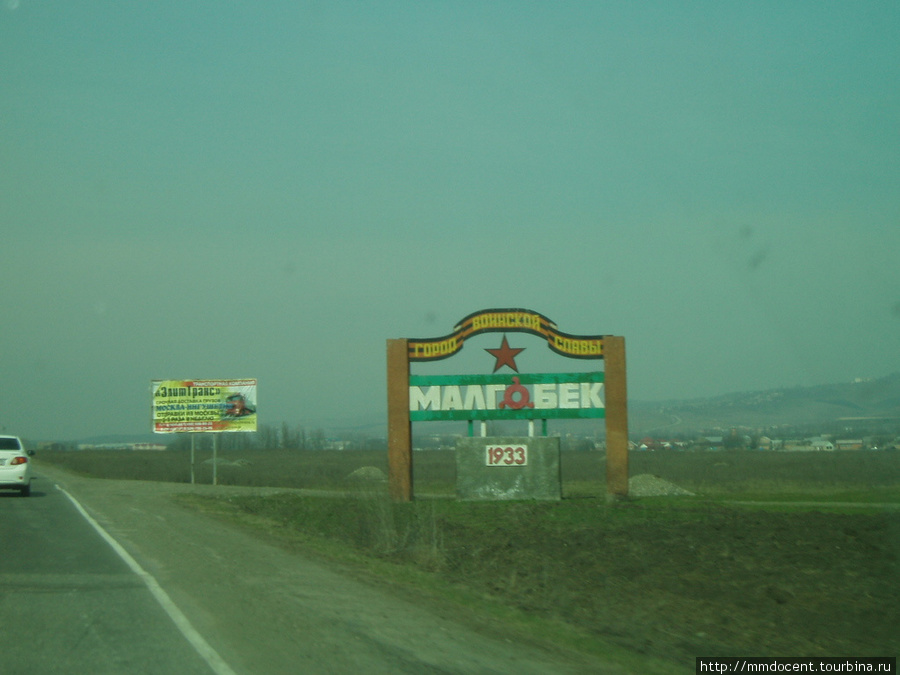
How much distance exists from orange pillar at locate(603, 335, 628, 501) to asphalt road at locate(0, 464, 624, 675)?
41.2ft

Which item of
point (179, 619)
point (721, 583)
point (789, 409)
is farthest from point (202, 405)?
point (789, 409)

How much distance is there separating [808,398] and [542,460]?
34589 mm

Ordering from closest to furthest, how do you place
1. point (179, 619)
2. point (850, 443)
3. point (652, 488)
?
point (179, 619)
point (850, 443)
point (652, 488)

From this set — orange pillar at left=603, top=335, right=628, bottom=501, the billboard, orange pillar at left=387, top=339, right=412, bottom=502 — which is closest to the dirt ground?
orange pillar at left=603, top=335, right=628, bottom=501

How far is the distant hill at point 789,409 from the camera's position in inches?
654

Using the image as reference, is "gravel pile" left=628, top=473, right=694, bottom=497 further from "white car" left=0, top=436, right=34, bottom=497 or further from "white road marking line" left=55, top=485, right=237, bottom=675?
"white road marking line" left=55, top=485, right=237, bottom=675

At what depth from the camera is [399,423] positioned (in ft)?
84.8

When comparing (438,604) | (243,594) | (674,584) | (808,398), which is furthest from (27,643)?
(808,398)

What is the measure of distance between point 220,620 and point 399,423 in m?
16.6

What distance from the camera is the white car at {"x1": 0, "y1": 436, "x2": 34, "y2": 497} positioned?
82.4 feet

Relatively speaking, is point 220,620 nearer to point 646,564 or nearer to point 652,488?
point 646,564

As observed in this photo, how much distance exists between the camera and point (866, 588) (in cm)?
1215

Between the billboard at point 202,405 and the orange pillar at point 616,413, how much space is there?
17.5m

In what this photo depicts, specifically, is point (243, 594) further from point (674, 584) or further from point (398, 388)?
point (398, 388)
